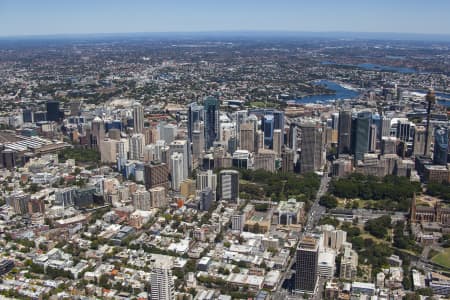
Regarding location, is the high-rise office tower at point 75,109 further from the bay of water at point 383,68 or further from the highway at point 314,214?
the bay of water at point 383,68

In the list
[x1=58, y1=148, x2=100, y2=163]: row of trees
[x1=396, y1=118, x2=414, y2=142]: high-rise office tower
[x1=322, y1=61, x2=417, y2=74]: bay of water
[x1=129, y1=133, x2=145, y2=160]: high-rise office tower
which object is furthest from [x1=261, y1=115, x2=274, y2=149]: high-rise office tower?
[x1=322, y1=61, x2=417, y2=74]: bay of water

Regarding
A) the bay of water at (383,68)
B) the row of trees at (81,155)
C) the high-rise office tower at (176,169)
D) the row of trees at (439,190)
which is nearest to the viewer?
the row of trees at (439,190)

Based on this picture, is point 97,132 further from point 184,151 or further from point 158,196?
point 158,196

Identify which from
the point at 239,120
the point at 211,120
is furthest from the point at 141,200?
the point at 239,120

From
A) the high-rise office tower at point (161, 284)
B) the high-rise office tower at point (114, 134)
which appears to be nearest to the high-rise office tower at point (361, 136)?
the high-rise office tower at point (114, 134)

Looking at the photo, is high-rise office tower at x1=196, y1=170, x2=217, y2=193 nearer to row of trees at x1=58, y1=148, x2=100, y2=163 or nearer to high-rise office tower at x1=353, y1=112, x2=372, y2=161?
row of trees at x1=58, y1=148, x2=100, y2=163

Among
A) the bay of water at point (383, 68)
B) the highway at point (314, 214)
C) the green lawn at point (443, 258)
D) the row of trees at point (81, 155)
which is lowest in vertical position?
the green lawn at point (443, 258)
